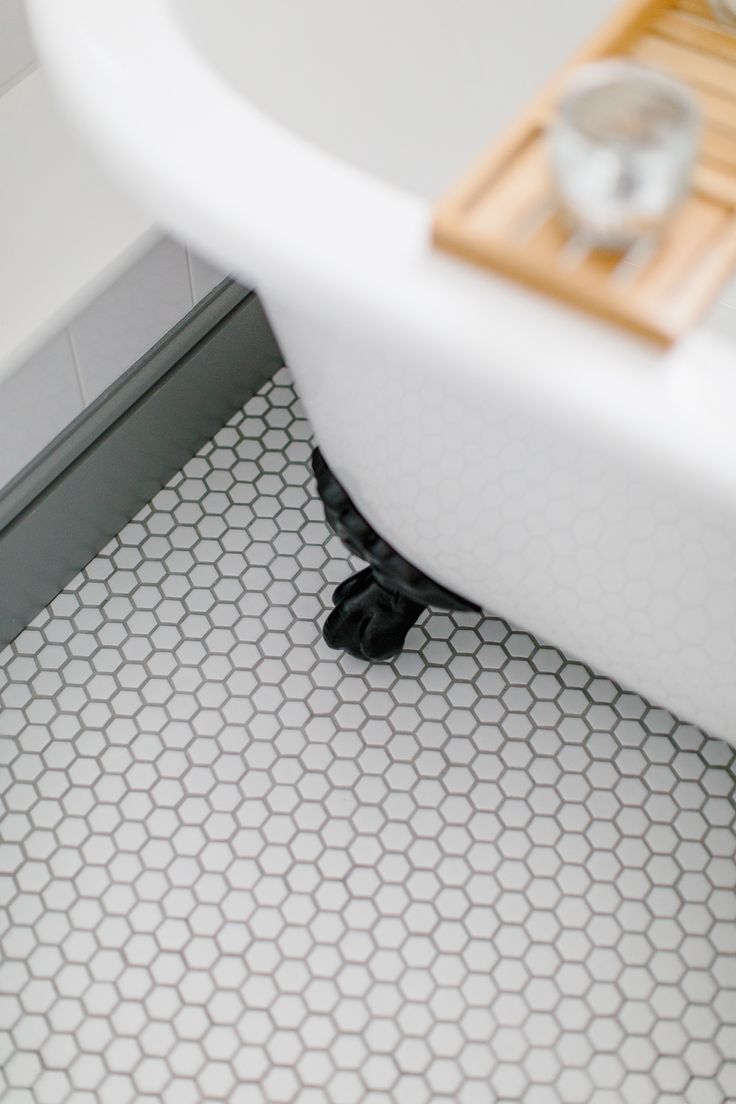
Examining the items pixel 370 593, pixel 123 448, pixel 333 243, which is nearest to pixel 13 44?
pixel 123 448

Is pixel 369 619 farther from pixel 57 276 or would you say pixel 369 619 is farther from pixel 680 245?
pixel 680 245

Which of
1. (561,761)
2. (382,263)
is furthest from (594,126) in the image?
(561,761)

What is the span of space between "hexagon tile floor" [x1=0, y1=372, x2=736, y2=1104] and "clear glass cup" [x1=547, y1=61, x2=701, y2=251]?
0.70 meters

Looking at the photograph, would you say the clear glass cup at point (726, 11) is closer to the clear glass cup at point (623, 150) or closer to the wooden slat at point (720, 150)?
the wooden slat at point (720, 150)

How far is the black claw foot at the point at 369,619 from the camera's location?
1306mm

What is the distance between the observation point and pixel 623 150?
67cm

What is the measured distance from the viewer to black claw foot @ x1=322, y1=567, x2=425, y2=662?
4.28 ft

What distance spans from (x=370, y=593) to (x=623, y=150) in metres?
0.70

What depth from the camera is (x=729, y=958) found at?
1.20 metres

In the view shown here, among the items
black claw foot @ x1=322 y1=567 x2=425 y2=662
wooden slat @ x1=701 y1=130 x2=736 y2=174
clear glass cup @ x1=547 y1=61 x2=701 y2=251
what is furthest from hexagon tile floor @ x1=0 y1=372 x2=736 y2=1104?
clear glass cup @ x1=547 y1=61 x2=701 y2=251

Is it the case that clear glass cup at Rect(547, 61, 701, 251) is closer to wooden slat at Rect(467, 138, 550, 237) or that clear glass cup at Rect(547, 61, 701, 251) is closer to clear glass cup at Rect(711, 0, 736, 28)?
wooden slat at Rect(467, 138, 550, 237)

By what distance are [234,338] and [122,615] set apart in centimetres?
34

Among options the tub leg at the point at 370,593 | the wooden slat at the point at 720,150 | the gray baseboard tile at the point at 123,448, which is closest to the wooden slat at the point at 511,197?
the wooden slat at the point at 720,150

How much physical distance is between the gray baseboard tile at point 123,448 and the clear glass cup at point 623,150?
732 mm
